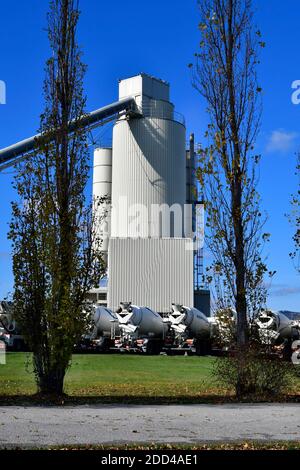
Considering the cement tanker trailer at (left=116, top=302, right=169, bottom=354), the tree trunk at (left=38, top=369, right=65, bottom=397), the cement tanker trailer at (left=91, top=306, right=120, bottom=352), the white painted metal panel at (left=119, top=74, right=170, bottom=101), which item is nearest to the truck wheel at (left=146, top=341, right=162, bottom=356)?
the cement tanker trailer at (left=116, top=302, right=169, bottom=354)

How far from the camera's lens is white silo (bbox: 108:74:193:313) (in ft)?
198

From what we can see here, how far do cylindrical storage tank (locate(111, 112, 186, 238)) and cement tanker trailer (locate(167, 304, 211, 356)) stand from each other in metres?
13.9

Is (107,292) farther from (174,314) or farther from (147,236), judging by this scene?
(174,314)

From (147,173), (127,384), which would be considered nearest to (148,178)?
(147,173)

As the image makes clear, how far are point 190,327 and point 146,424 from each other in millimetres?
37141

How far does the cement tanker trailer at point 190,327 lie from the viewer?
4788 centimetres

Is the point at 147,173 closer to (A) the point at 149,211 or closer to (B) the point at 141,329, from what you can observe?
(A) the point at 149,211

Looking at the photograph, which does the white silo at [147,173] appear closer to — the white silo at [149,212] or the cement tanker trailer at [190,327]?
the white silo at [149,212]

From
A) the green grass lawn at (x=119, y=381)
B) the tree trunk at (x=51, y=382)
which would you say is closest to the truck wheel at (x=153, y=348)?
the green grass lawn at (x=119, y=381)

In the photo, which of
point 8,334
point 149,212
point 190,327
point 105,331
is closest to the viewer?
point 8,334

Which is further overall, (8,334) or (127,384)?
(8,334)

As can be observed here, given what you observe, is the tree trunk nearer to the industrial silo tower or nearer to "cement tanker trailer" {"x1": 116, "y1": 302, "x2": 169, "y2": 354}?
"cement tanker trailer" {"x1": 116, "y1": 302, "x2": 169, "y2": 354}

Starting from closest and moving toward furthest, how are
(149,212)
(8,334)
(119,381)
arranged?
1. (119,381)
2. (8,334)
3. (149,212)

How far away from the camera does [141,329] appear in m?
47.7
